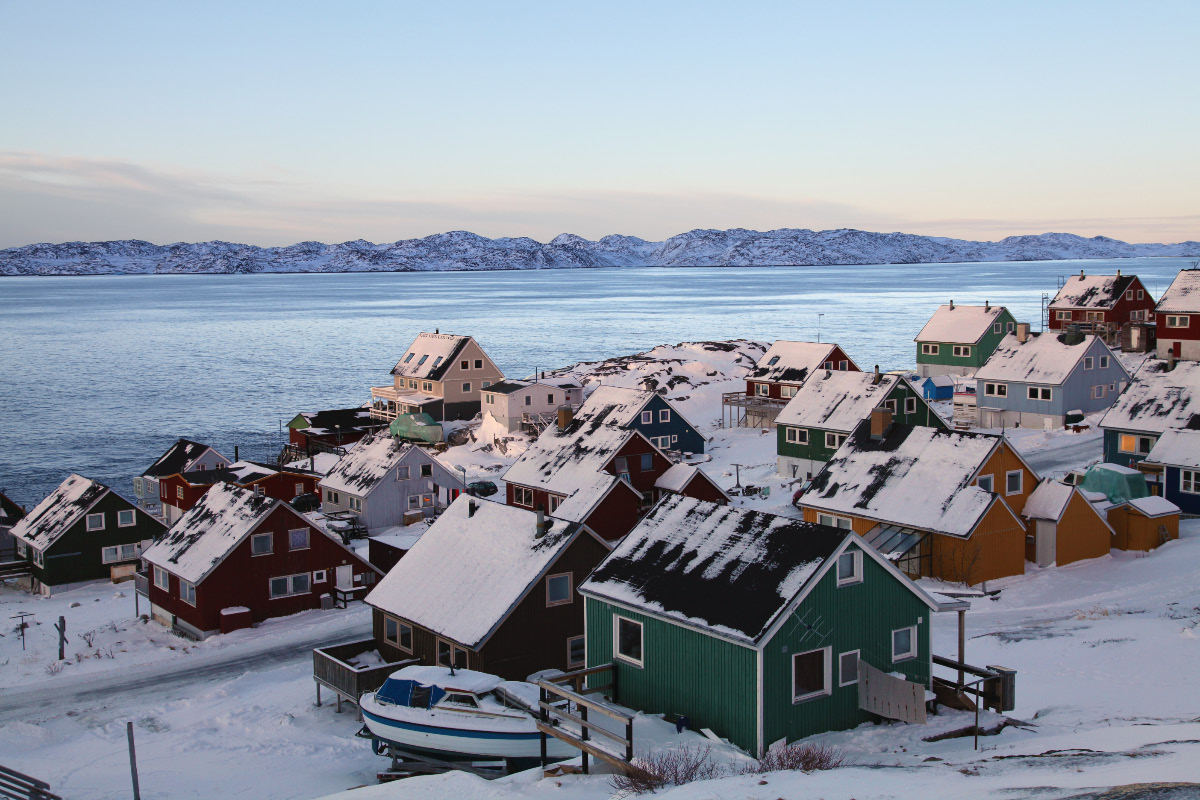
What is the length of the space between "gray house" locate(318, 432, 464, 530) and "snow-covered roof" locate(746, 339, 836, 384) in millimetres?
27494

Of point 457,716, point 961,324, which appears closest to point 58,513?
point 457,716

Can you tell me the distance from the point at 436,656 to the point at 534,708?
25.5ft

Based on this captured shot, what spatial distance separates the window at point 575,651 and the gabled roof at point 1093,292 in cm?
7701

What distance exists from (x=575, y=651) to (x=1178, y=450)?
95.9 feet

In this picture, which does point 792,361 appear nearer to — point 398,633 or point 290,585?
point 290,585

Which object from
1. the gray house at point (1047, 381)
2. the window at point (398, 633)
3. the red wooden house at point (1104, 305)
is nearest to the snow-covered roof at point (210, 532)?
the window at point (398, 633)

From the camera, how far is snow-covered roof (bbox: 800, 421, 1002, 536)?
3900cm

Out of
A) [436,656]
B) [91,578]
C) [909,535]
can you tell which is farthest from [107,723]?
[909,535]

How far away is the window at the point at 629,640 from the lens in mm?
23312

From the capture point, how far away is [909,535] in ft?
130

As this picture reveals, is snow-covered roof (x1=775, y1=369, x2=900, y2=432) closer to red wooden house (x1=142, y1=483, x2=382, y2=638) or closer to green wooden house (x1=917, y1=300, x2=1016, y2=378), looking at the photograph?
red wooden house (x1=142, y1=483, x2=382, y2=638)

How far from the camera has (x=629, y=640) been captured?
23641 millimetres

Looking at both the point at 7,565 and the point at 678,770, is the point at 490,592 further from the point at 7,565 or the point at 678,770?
the point at 7,565

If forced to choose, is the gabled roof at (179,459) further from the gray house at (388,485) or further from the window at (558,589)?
the window at (558,589)
